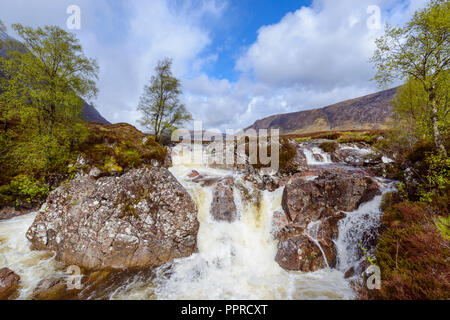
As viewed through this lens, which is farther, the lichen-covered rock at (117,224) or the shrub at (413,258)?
the lichen-covered rock at (117,224)

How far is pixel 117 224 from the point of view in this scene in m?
8.21

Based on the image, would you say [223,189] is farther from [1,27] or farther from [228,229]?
[1,27]

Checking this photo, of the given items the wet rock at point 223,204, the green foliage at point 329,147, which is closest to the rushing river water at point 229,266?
the wet rock at point 223,204

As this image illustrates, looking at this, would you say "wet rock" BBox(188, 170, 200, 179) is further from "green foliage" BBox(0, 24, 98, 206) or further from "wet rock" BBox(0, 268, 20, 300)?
"wet rock" BBox(0, 268, 20, 300)

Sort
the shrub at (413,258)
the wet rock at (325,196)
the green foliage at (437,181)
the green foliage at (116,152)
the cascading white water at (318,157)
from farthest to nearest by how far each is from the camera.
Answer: the cascading white water at (318,157), the green foliage at (116,152), the wet rock at (325,196), the green foliage at (437,181), the shrub at (413,258)

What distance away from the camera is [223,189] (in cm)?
1166

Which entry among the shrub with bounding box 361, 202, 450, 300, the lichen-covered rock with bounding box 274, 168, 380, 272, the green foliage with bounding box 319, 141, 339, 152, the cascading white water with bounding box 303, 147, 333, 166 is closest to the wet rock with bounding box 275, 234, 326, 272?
the lichen-covered rock with bounding box 274, 168, 380, 272

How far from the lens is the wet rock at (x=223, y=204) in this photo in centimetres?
1089

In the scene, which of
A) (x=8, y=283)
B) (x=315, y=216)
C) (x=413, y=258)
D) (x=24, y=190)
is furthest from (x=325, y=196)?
(x=24, y=190)

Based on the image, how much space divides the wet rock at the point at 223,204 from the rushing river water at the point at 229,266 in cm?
39

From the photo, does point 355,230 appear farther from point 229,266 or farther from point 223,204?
Answer: point 223,204

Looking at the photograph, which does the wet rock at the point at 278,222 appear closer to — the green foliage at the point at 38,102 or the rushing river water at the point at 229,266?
the rushing river water at the point at 229,266
